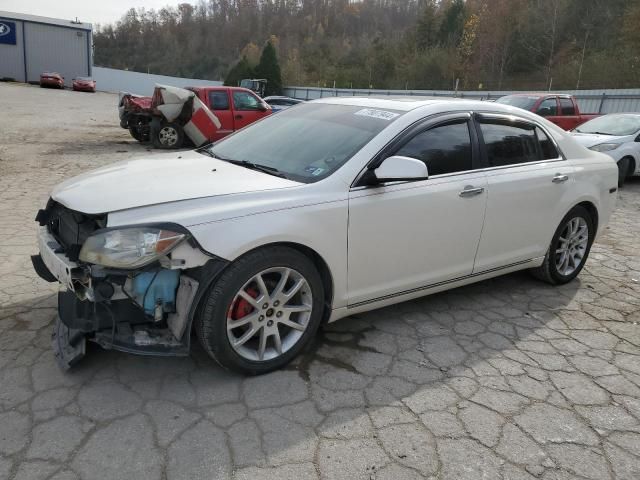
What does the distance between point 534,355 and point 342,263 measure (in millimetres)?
1498

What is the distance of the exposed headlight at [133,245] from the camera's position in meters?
2.47

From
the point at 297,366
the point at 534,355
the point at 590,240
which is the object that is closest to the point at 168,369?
the point at 297,366

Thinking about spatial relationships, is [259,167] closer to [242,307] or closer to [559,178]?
[242,307]

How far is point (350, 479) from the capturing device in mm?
2193

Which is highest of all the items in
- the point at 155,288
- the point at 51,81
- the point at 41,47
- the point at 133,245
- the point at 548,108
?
the point at 41,47

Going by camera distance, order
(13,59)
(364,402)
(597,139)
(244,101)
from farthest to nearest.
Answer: (13,59)
(244,101)
(597,139)
(364,402)

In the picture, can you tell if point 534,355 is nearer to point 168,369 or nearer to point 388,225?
point 388,225

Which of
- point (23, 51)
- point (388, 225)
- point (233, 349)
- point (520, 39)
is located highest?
point (520, 39)

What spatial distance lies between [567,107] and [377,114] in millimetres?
11778

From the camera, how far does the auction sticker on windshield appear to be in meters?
3.36

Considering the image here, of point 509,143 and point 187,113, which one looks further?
point 187,113

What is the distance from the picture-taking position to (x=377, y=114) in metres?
3.45

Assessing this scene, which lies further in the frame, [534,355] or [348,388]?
[534,355]

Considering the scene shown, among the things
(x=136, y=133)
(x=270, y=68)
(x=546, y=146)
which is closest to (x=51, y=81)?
(x=270, y=68)
